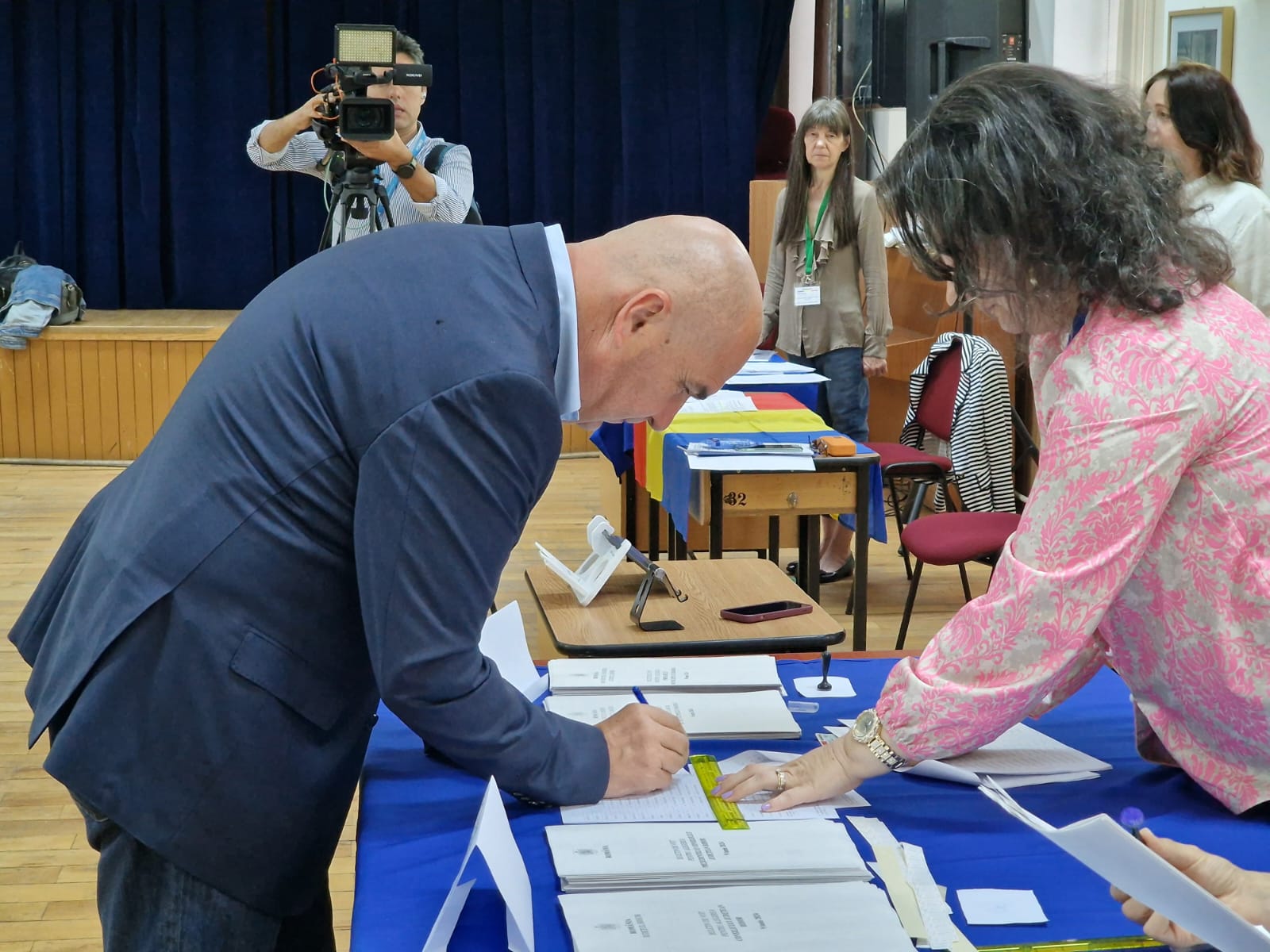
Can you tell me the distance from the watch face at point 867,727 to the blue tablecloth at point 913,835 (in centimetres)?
7

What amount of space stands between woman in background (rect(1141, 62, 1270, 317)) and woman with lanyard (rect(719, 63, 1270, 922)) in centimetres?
247

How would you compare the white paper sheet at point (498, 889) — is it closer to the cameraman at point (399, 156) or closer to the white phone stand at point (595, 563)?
the white phone stand at point (595, 563)

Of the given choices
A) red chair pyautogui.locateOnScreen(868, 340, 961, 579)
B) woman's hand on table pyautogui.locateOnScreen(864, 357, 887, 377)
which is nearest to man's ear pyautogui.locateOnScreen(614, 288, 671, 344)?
red chair pyautogui.locateOnScreen(868, 340, 961, 579)

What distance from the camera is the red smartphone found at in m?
2.07

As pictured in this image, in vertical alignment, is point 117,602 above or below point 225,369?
below

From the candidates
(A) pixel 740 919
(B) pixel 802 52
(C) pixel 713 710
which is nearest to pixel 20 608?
(C) pixel 713 710

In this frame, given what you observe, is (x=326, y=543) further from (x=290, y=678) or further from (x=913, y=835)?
(x=913, y=835)

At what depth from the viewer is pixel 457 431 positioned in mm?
1090

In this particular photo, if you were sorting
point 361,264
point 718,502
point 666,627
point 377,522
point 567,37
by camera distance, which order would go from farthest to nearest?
1. point 567,37
2. point 718,502
3. point 666,627
4. point 361,264
5. point 377,522

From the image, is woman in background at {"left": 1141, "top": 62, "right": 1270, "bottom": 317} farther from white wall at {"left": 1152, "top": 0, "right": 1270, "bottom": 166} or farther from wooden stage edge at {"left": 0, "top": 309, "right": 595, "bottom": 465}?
wooden stage edge at {"left": 0, "top": 309, "right": 595, "bottom": 465}

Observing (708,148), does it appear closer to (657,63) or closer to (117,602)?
(657,63)

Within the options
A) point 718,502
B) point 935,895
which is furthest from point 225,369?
point 718,502

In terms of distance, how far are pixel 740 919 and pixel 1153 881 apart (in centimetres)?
34

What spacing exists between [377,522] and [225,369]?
219 millimetres
